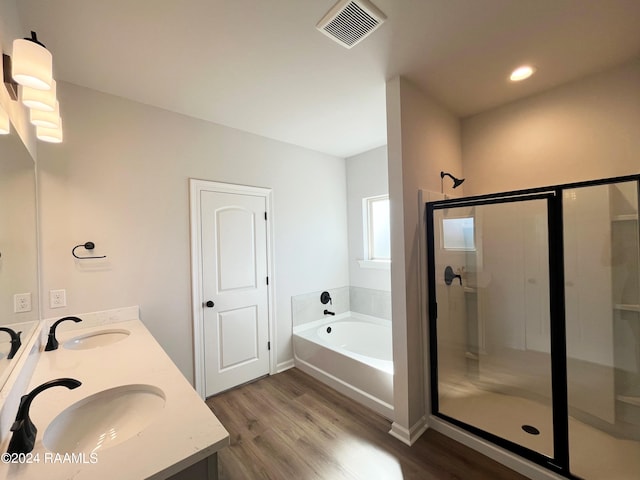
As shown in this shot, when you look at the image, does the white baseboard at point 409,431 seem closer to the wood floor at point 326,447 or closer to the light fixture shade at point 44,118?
the wood floor at point 326,447

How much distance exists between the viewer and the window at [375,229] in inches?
137

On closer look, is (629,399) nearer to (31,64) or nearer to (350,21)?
(350,21)

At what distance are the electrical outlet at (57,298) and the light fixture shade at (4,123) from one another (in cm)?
114

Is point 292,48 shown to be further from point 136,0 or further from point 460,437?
point 460,437

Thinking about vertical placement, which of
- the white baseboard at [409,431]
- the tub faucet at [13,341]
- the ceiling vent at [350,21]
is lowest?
the white baseboard at [409,431]

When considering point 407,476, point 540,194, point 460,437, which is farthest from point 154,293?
point 540,194

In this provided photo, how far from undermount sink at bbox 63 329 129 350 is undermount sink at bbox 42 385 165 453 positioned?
83 cm

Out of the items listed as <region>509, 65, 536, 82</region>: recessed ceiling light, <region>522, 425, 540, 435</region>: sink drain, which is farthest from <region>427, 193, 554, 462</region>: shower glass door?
→ <region>509, 65, 536, 82</region>: recessed ceiling light

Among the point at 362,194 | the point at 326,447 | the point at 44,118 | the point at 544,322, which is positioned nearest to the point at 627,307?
the point at 544,322

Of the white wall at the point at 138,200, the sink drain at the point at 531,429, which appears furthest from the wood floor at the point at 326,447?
the white wall at the point at 138,200

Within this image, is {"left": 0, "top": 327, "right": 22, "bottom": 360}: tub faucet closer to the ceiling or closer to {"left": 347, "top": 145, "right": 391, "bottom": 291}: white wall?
the ceiling

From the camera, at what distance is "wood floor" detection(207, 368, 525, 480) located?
1.64 meters

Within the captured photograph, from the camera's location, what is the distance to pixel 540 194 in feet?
5.37

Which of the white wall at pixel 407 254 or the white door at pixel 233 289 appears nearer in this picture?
the white wall at pixel 407 254
